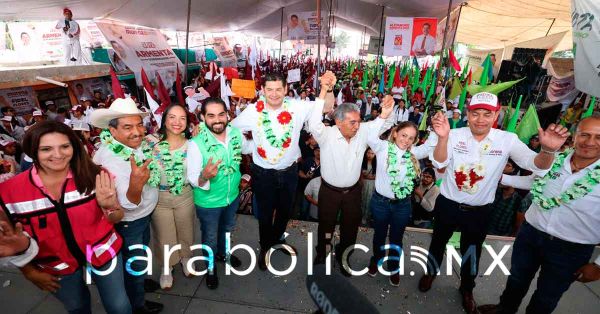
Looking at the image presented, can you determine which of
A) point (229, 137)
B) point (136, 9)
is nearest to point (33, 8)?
point (136, 9)

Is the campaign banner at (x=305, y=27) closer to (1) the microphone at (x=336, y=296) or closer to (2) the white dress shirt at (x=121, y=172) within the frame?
(2) the white dress shirt at (x=121, y=172)

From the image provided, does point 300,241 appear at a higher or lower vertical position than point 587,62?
lower

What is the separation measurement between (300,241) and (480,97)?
2.36 meters

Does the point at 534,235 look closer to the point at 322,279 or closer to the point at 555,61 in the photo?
the point at 322,279

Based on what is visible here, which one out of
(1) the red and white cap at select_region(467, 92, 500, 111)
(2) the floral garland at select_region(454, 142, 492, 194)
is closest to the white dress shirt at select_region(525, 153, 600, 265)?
(2) the floral garland at select_region(454, 142, 492, 194)

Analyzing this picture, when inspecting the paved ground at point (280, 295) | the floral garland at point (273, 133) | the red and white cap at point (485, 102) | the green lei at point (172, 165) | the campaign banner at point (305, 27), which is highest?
the campaign banner at point (305, 27)

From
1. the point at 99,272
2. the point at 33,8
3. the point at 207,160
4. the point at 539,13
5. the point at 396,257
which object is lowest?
the point at 396,257

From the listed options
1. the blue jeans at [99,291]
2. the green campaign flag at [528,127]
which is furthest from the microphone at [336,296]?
the green campaign flag at [528,127]

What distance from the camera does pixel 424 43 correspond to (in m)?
9.12

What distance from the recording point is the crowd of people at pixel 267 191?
1697 millimetres

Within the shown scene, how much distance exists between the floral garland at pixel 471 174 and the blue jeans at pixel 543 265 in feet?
1.56

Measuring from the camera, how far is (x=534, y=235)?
223cm

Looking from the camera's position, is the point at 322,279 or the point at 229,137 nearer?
the point at 322,279

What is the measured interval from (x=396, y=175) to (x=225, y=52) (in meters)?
21.3
